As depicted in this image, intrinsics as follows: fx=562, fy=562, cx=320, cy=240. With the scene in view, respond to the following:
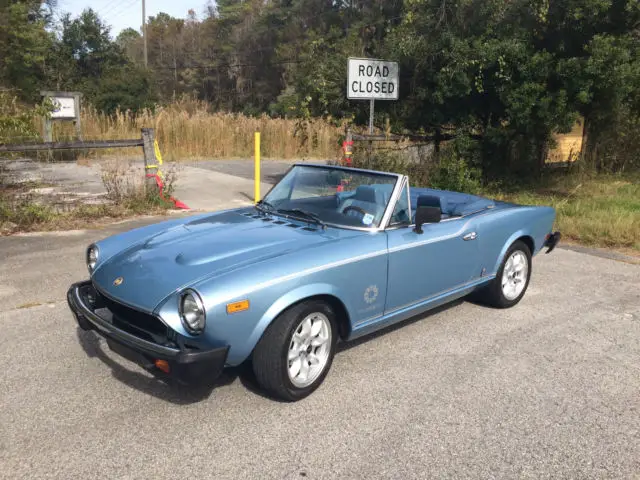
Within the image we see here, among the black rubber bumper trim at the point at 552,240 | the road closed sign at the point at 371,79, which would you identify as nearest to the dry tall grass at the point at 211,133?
the road closed sign at the point at 371,79

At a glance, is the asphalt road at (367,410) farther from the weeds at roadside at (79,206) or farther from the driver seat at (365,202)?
the weeds at roadside at (79,206)

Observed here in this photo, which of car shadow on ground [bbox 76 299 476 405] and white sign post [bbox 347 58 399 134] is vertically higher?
white sign post [bbox 347 58 399 134]

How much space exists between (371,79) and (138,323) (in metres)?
7.80

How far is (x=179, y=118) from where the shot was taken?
20.5m

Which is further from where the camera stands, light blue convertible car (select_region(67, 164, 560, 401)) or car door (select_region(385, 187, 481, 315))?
car door (select_region(385, 187, 481, 315))

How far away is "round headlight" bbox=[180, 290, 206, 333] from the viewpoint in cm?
296

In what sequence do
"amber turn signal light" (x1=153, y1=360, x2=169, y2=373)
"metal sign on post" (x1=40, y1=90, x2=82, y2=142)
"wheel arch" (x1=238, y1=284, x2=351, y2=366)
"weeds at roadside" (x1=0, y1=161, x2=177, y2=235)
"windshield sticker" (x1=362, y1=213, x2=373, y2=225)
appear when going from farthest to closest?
"metal sign on post" (x1=40, y1=90, x2=82, y2=142), "weeds at roadside" (x1=0, y1=161, x2=177, y2=235), "windshield sticker" (x1=362, y1=213, x2=373, y2=225), "wheel arch" (x1=238, y1=284, x2=351, y2=366), "amber turn signal light" (x1=153, y1=360, x2=169, y2=373)

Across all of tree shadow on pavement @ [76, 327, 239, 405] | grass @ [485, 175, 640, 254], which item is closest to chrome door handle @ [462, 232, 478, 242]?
tree shadow on pavement @ [76, 327, 239, 405]

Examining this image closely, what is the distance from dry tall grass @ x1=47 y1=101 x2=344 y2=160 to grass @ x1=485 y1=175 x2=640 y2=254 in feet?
29.8

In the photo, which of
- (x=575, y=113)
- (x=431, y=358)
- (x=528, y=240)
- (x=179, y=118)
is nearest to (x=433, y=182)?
(x=575, y=113)

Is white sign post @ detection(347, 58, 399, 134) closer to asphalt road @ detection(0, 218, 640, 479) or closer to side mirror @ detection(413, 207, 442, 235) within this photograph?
asphalt road @ detection(0, 218, 640, 479)

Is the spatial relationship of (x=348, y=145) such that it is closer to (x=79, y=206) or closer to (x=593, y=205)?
(x=593, y=205)

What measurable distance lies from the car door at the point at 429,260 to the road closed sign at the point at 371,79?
5.79 meters

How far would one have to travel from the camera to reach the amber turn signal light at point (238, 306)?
9.86ft
